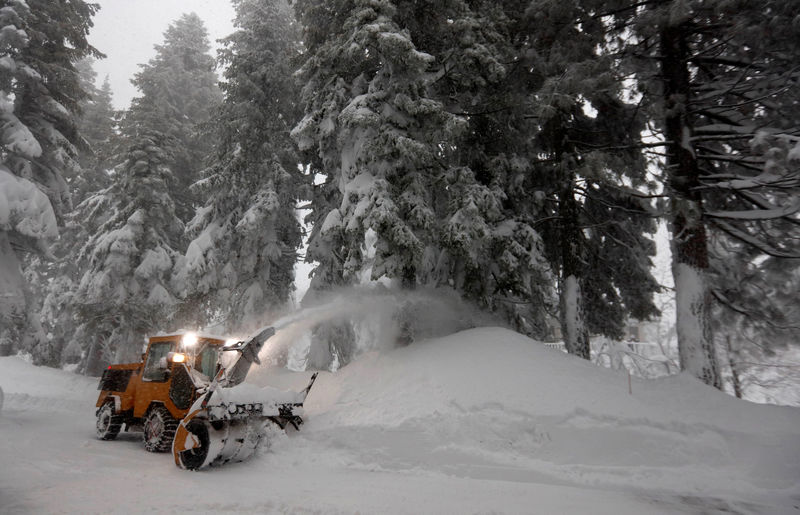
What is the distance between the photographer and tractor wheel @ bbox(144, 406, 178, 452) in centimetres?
804

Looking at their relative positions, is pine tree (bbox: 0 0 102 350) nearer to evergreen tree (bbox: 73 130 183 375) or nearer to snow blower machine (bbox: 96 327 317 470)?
evergreen tree (bbox: 73 130 183 375)

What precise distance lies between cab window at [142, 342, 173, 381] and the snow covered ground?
4.62 feet

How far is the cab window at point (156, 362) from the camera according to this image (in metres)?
8.75

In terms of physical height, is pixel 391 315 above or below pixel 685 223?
below

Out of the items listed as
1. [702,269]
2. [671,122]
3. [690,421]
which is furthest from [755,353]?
[690,421]

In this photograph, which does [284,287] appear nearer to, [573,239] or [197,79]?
[573,239]

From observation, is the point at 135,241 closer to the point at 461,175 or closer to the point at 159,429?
the point at 159,429

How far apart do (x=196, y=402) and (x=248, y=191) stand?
36.0 feet

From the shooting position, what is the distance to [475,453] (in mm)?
7109

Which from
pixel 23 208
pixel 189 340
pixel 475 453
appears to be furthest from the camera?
pixel 23 208

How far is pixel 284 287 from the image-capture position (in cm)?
1848

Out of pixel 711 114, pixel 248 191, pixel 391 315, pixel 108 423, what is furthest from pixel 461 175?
pixel 108 423

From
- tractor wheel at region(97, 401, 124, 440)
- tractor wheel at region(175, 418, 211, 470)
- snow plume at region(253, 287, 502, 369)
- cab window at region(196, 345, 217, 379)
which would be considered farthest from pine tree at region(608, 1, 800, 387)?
tractor wheel at region(97, 401, 124, 440)

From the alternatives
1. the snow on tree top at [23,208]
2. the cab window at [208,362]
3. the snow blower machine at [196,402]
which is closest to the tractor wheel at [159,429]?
the snow blower machine at [196,402]
